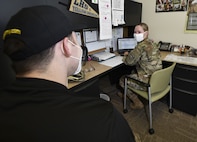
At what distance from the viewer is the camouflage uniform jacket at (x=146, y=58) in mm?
1723

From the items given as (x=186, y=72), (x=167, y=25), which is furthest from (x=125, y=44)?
(x=186, y=72)

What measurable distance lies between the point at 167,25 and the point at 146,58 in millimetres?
1218

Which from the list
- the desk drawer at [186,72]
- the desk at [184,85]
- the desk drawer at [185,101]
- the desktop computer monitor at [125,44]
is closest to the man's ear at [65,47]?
the desk at [184,85]

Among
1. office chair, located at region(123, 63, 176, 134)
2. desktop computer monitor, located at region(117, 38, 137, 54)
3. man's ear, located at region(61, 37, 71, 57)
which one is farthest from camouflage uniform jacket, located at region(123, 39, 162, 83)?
man's ear, located at region(61, 37, 71, 57)

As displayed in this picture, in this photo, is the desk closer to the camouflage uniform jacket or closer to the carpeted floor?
the carpeted floor

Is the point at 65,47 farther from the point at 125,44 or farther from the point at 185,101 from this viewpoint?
the point at 125,44

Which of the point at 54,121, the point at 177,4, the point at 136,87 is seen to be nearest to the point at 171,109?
the point at 136,87

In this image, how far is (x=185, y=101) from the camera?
6.46ft

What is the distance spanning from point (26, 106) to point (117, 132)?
1.02 feet

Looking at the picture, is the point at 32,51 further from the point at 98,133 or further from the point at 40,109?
the point at 98,133

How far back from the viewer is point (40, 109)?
17.3 inches

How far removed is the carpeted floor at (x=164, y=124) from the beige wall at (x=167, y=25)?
45.7 inches

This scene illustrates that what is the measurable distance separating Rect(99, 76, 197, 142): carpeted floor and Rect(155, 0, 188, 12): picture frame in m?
1.58

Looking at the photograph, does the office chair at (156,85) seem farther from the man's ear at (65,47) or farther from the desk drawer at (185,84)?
the man's ear at (65,47)
